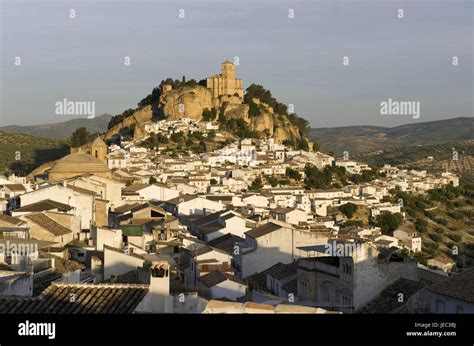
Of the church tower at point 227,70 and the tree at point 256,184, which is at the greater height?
the church tower at point 227,70

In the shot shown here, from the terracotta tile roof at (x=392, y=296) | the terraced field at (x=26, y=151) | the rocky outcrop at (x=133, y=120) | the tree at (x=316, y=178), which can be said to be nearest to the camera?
the terracotta tile roof at (x=392, y=296)

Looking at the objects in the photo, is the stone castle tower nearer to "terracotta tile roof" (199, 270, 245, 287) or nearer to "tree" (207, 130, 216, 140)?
"tree" (207, 130, 216, 140)

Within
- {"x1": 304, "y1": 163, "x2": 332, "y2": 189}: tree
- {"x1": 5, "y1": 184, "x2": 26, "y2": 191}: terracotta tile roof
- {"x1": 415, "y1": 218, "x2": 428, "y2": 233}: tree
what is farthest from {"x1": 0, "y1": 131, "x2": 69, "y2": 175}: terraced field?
{"x1": 5, "y1": 184, "x2": 26, "y2": 191}: terracotta tile roof

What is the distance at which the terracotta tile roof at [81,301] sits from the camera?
10930 mm

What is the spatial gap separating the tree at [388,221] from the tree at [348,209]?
156cm

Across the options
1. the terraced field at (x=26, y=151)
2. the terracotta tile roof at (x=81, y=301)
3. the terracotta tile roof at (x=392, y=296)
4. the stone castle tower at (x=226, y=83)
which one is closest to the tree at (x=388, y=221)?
the terraced field at (x=26, y=151)

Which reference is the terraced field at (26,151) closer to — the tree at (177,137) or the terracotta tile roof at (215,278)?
the tree at (177,137)

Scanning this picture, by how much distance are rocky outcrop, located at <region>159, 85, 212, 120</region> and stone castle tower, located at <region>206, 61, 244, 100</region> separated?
5.65ft

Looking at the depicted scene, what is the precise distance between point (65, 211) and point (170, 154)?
48068 millimetres

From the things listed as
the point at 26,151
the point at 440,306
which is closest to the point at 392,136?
the point at 26,151

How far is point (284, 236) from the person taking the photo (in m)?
25.2

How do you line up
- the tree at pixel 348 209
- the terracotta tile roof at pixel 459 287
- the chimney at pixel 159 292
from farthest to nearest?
the tree at pixel 348 209, the terracotta tile roof at pixel 459 287, the chimney at pixel 159 292

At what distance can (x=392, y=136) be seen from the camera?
17662 cm

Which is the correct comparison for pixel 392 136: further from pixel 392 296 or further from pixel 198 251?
pixel 392 296
